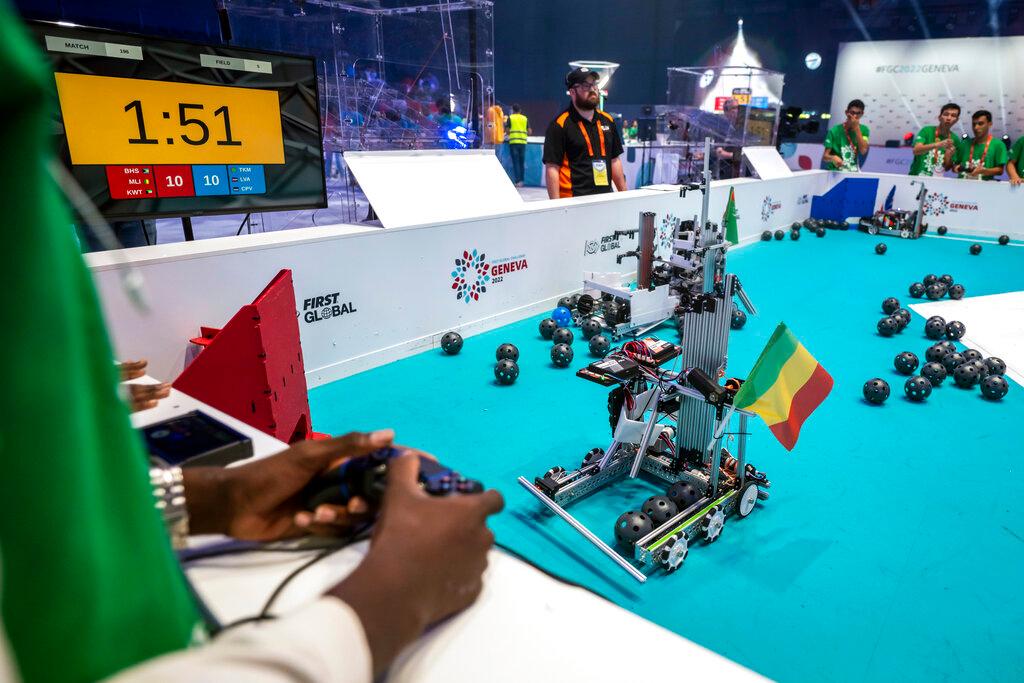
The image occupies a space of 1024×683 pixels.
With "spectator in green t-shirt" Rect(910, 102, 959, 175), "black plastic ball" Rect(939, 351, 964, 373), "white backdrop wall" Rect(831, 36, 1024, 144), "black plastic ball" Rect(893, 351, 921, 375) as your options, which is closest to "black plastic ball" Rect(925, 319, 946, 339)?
"black plastic ball" Rect(939, 351, 964, 373)

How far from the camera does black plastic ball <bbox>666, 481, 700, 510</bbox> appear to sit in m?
2.73

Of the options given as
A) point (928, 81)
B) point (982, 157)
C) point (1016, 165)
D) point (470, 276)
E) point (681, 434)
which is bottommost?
point (681, 434)

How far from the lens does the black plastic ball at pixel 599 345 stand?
4.77 m

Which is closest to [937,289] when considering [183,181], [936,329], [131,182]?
[936,329]

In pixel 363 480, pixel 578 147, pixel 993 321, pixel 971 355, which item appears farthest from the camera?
pixel 578 147

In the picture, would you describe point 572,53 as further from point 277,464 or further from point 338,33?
point 277,464

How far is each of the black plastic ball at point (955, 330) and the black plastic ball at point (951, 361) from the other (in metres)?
0.81

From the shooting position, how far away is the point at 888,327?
5320mm

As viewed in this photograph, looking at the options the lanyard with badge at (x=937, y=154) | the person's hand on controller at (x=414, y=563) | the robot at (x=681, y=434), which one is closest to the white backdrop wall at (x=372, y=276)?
the person's hand on controller at (x=414, y=563)

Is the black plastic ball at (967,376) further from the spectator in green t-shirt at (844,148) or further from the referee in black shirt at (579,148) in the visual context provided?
the spectator in green t-shirt at (844,148)

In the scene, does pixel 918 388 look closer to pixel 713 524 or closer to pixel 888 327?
pixel 888 327

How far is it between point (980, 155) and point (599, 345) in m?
9.46

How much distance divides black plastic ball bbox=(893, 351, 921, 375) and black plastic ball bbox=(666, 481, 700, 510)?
108 inches

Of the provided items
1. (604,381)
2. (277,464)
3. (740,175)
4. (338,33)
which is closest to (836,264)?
(740,175)
